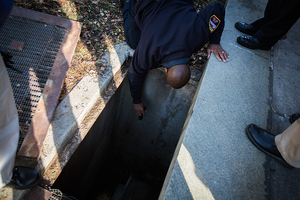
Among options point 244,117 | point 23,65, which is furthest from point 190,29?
point 23,65

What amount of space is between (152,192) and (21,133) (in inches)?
113

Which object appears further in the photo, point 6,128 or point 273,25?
point 273,25

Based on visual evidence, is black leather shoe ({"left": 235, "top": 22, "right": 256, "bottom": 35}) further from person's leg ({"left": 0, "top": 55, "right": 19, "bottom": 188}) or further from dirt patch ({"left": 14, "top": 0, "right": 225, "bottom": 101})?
person's leg ({"left": 0, "top": 55, "right": 19, "bottom": 188})

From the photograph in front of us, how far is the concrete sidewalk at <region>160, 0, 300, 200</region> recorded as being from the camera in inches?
62.4

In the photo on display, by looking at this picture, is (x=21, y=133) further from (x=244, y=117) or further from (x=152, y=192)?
(x=152, y=192)

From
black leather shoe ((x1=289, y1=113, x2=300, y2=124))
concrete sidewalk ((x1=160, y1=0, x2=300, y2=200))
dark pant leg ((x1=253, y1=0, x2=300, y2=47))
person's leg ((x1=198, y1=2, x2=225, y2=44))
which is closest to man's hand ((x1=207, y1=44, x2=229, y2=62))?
concrete sidewalk ((x1=160, y1=0, x2=300, y2=200))

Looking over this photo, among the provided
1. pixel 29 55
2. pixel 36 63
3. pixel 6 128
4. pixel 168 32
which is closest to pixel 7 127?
pixel 6 128

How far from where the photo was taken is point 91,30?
2975mm

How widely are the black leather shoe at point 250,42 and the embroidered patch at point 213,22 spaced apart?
614 millimetres

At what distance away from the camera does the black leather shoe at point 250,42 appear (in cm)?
269

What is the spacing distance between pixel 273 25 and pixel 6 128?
10.8 ft

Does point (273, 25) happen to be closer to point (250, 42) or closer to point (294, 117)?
point (250, 42)

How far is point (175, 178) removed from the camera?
61.3 inches

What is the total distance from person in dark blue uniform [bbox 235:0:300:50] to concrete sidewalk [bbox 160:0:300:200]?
0.14m
